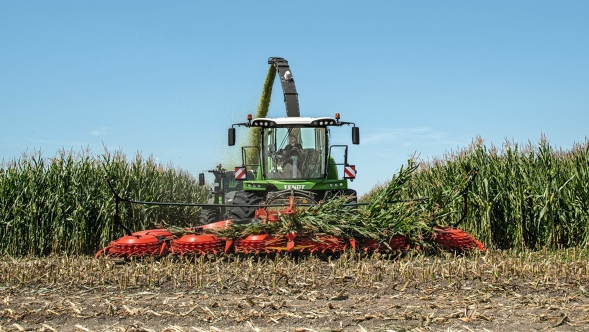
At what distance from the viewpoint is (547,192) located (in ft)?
34.8

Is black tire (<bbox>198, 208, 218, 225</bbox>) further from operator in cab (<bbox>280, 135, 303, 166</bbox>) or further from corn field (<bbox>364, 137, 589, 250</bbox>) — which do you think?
corn field (<bbox>364, 137, 589, 250</bbox>)

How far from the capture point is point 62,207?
38.0 ft

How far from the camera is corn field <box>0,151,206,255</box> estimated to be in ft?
37.5

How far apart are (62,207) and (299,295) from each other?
6921 mm

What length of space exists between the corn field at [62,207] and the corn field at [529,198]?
562 centimetres

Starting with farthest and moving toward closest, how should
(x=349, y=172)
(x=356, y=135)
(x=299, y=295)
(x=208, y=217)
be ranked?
(x=208, y=217) < (x=349, y=172) < (x=356, y=135) < (x=299, y=295)

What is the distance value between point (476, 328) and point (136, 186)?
899 centimetres

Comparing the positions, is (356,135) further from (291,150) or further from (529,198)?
(529,198)

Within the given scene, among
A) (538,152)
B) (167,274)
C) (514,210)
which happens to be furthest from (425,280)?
(538,152)

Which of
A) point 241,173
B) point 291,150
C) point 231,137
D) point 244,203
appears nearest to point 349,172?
point 291,150

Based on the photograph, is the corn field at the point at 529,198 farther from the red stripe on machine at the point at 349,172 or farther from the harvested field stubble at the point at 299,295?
the harvested field stubble at the point at 299,295

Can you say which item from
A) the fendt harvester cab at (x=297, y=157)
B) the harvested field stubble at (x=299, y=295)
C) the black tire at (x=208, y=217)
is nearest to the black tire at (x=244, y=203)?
the fendt harvester cab at (x=297, y=157)

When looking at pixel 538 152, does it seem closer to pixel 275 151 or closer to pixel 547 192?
pixel 547 192

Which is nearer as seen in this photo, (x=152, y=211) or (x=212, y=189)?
(x=152, y=211)
